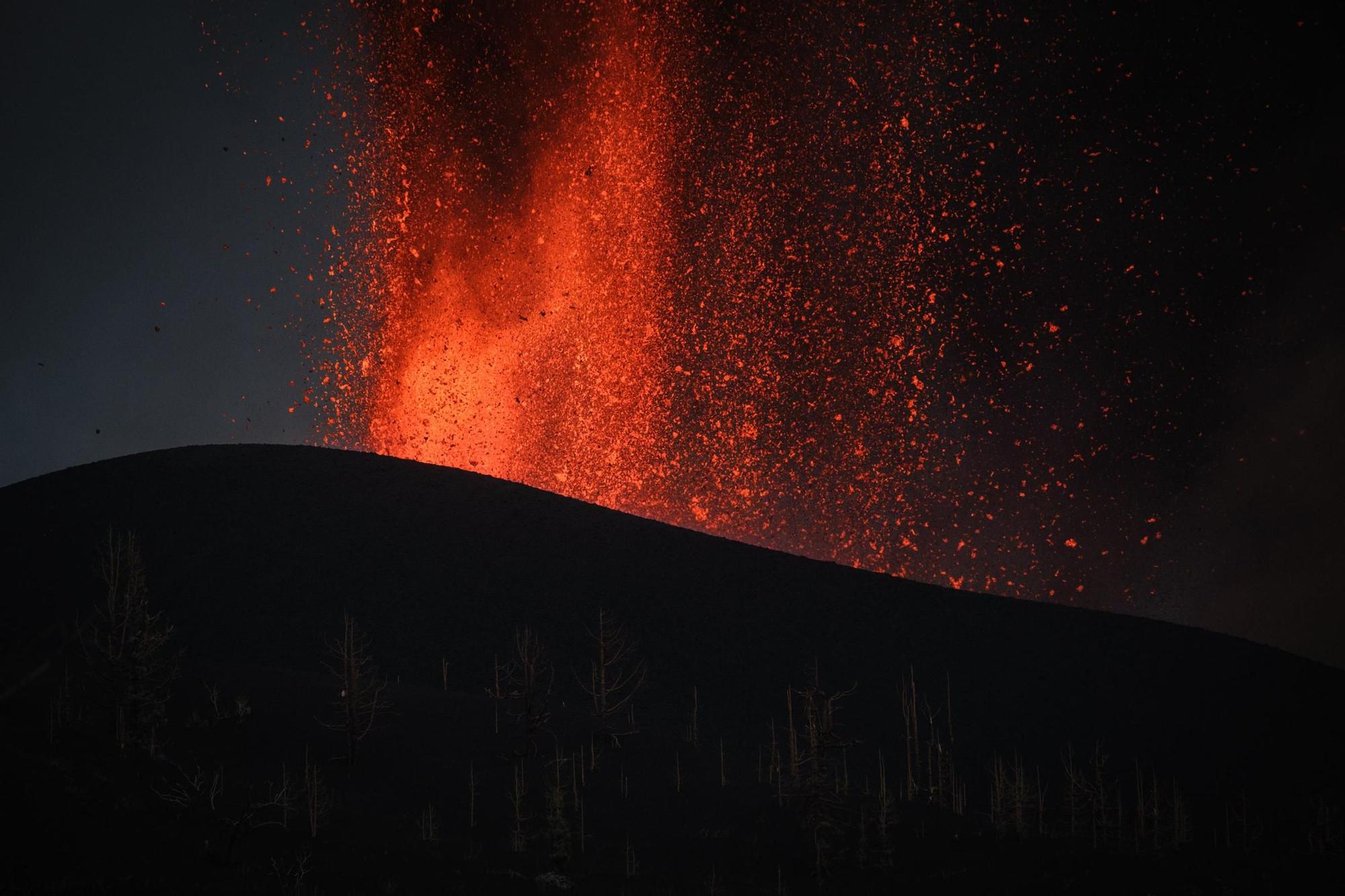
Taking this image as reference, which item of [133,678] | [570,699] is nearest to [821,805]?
[133,678]

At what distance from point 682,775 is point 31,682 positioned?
49.6 meters

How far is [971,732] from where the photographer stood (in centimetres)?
7825

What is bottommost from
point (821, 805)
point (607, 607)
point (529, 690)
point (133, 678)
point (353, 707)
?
point (821, 805)

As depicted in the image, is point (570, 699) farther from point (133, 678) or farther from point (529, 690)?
point (133, 678)

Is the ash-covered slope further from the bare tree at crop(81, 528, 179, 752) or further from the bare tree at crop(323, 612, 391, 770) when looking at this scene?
the bare tree at crop(81, 528, 179, 752)

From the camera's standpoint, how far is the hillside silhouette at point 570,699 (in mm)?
33156

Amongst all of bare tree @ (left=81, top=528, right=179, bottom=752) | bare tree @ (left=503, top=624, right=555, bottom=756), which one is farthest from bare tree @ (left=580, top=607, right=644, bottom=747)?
bare tree @ (left=81, top=528, right=179, bottom=752)

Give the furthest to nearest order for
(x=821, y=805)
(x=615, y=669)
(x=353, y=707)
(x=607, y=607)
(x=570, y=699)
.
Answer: (x=607, y=607) < (x=615, y=669) < (x=570, y=699) < (x=353, y=707) < (x=821, y=805)

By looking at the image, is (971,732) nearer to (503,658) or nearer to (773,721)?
(773,721)

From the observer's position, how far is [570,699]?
234 ft

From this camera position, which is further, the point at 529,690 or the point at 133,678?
the point at 529,690

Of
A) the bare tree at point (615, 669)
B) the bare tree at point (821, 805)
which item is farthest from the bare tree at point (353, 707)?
the bare tree at point (821, 805)

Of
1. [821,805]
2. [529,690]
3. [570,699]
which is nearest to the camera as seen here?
[821,805]

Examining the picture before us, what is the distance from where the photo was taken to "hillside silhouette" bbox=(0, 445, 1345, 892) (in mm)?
33156
